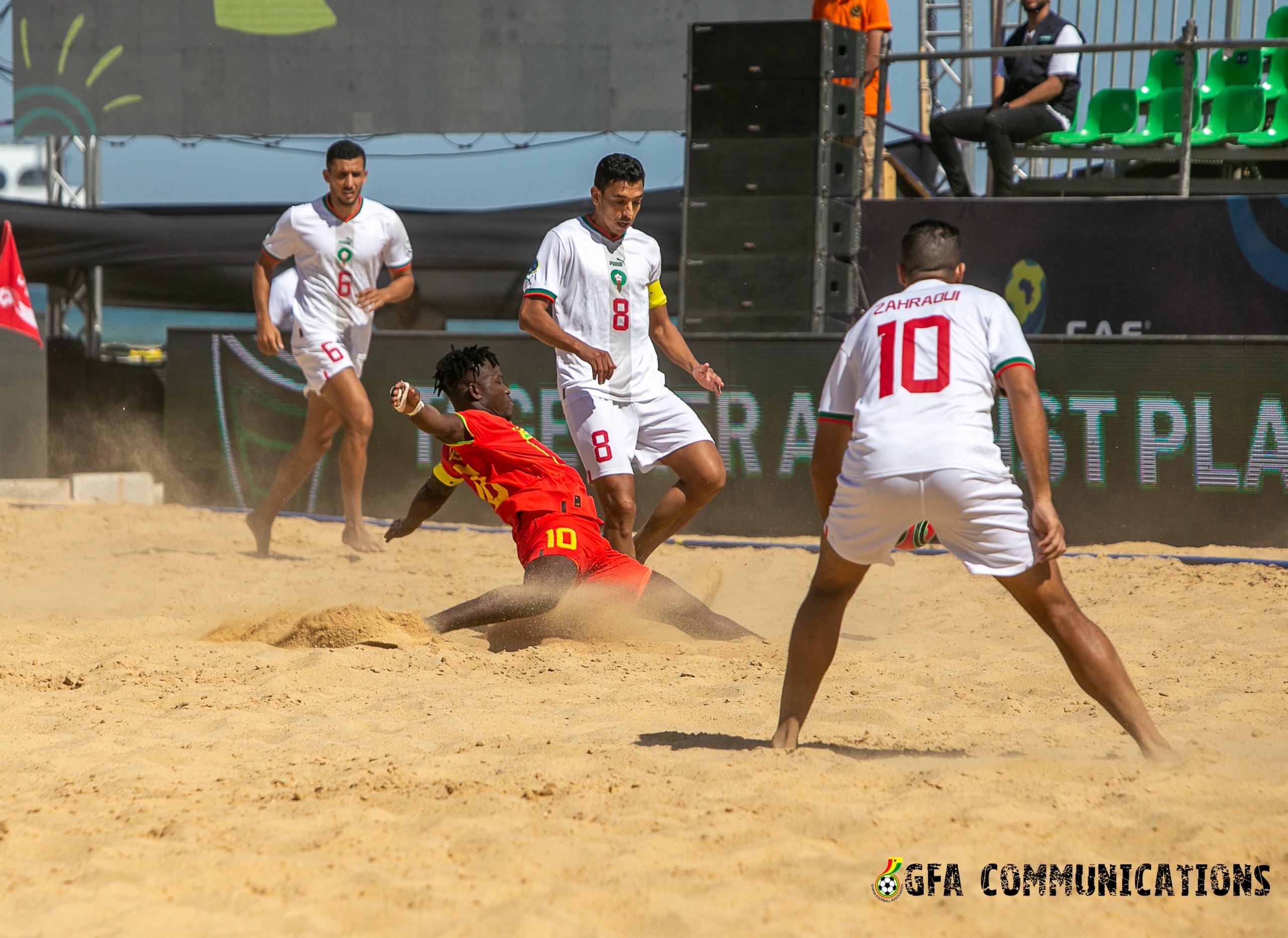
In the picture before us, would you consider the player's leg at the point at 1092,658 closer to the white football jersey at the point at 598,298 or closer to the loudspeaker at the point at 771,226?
the white football jersey at the point at 598,298

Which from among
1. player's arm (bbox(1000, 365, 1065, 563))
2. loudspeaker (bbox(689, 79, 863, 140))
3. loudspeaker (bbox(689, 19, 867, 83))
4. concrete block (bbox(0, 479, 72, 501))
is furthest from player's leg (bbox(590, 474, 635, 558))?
concrete block (bbox(0, 479, 72, 501))

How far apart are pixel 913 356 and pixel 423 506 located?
104 inches

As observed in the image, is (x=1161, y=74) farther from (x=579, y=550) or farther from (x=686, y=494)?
(x=579, y=550)

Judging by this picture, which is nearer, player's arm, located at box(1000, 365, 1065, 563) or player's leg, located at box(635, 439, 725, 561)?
player's arm, located at box(1000, 365, 1065, 563)

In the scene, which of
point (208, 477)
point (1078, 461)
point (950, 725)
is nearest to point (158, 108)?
point (208, 477)

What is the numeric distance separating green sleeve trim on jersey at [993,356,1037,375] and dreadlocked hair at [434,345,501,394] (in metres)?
2.58

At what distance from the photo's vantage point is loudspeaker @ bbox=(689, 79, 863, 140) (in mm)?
8359

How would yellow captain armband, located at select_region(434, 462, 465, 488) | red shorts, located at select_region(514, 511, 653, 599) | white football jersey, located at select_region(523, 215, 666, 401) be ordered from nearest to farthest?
red shorts, located at select_region(514, 511, 653, 599), yellow captain armband, located at select_region(434, 462, 465, 488), white football jersey, located at select_region(523, 215, 666, 401)

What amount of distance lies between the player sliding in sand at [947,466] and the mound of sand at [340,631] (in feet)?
6.63

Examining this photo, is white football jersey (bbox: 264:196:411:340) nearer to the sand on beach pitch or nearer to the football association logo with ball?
the sand on beach pitch

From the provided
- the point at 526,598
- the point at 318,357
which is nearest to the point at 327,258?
the point at 318,357

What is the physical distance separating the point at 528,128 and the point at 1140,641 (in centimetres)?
1028

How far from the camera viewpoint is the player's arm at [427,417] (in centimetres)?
465

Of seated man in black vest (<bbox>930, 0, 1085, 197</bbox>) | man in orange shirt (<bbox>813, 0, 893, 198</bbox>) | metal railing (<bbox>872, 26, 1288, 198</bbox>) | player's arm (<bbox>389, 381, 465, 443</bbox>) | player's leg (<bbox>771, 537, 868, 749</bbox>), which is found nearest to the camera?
player's leg (<bbox>771, 537, 868, 749</bbox>)
